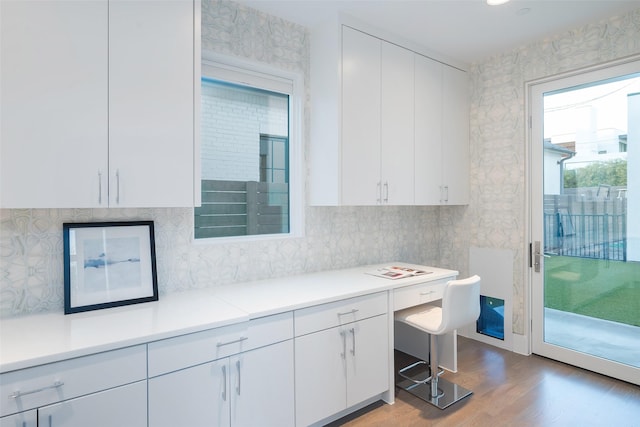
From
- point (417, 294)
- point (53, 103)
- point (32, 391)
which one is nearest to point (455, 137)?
point (417, 294)

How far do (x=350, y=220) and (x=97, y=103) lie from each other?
205 centimetres

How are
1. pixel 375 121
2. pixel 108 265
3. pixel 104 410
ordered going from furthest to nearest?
pixel 375 121, pixel 108 265, pixel 104 410

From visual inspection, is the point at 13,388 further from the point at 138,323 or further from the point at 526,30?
the point at 526,30

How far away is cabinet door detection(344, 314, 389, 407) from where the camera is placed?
89.2 inches

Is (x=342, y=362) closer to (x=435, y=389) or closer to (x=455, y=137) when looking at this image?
(x=435, y=389)

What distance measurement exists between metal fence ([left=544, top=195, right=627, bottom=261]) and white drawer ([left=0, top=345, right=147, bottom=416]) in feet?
10.6

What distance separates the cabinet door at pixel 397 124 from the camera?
9.37ft

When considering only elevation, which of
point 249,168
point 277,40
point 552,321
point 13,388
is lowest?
point 552,321

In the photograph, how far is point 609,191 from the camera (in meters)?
2.81

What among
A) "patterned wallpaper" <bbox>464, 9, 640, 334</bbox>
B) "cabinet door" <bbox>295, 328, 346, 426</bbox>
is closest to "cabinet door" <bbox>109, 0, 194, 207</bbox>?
"cabinet door" <bbox>295, 328, 346, 426</bbox>

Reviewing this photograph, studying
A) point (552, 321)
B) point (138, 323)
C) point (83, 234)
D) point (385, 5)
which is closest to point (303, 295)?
point (138, 323)

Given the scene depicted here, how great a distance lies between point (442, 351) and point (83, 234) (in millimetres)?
2752

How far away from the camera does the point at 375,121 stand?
2797mm

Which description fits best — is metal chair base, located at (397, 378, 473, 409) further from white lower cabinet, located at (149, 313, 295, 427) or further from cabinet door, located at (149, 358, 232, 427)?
cabinet door, located at (149, 358, 232, 427)
